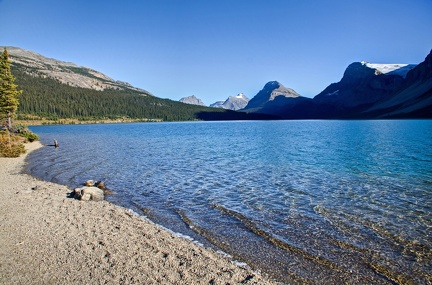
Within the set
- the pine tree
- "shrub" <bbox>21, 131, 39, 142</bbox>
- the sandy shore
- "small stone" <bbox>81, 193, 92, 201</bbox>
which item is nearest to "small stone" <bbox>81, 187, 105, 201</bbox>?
"small stone" <bbox>81, 193, 92, 201</bbox>

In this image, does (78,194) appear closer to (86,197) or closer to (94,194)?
(86,197)

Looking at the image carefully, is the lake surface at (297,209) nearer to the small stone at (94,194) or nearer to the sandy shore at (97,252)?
the small stone at (94,194)

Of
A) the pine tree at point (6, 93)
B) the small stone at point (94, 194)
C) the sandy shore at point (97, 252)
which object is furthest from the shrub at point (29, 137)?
the sandy shore at point (97, 252)

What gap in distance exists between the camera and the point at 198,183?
85.2 feet

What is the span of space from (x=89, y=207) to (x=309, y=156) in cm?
3251

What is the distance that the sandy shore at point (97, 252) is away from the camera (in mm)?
10031

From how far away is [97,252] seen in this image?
11.9 m

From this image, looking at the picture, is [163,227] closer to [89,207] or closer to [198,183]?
[89,207]

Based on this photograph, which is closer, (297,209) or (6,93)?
(297,209)

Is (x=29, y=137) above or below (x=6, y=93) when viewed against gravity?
below

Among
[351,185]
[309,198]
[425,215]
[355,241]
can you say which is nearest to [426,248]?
[355,241]

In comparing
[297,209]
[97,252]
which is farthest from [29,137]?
[297,209]

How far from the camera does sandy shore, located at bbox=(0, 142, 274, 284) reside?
10.0m

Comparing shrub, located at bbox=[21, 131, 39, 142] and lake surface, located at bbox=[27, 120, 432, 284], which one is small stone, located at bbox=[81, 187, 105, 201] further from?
shrub, located at bbox=[21, 131, 39, 142]
